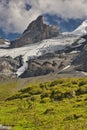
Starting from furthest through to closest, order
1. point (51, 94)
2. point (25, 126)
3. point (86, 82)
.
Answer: point (86, 82) < point (51, 94) < point (25, 126)

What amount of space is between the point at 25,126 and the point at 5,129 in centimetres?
395

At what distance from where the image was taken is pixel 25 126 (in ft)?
171

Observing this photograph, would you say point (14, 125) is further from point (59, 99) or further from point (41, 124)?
point (59, 99)

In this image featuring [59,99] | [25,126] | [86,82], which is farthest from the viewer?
[86,82]

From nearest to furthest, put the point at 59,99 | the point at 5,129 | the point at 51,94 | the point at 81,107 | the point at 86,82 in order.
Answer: the point at 5,129 < the point at 81,107 < the point at 59,99 < the point at 51,94 < the point at 86,82

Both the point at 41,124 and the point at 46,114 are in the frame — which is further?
the point at 46,114

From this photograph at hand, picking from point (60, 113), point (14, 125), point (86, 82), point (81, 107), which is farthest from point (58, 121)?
point (86, 82)

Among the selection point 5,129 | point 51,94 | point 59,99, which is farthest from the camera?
point 51,94

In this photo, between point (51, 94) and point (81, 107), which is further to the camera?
point (51, 94)

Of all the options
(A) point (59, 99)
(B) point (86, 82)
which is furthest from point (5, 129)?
(B) point (86, 82)

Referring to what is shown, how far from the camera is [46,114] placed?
65.8 m

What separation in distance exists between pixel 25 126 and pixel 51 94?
5415 centimetres

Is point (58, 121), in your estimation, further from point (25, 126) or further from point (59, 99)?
point (59, 99)

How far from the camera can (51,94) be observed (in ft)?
348
